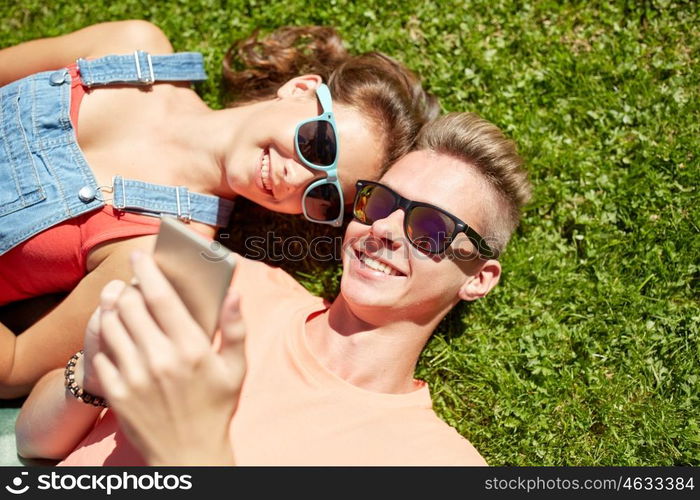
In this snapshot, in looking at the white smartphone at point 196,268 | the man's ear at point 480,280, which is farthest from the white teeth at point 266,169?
the white smartphone at point 196,268

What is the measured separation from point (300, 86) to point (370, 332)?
160cm

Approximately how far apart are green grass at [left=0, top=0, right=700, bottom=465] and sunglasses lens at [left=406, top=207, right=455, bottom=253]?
1007 mm

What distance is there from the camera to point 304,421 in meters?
3.00

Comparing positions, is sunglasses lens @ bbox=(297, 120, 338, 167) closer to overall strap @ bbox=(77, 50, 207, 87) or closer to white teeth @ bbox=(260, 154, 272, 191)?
white teeth @ bbox=(260, 154, 272, 191)

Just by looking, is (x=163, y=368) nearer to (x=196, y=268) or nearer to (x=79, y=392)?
(x=196, y=268)

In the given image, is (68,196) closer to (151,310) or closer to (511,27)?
(151,310)

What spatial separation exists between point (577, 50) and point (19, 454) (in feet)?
14.8

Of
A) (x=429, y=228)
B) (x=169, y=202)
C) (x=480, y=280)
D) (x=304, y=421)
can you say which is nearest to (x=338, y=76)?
(x=429, y=228)

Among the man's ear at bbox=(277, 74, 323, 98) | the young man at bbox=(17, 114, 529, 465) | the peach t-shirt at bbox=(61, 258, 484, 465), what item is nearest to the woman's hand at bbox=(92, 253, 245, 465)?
the young man at bbox=(17, 114, 529, 465)

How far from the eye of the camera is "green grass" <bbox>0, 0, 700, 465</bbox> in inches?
153

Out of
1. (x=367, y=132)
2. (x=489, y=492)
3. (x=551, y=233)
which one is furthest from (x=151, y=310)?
(x=551, y=233)

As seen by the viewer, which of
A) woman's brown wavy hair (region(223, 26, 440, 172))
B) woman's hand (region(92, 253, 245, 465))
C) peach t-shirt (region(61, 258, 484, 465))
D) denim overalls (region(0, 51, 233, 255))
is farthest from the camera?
woman's brown wavy hair (region(223, 26, 440, 172))

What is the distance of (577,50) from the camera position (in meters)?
4.39

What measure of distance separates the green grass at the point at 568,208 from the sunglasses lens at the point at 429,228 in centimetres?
101
